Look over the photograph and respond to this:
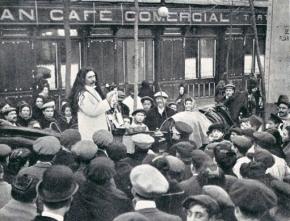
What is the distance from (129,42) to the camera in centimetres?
1652

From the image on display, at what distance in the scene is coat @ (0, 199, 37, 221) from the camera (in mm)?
3412

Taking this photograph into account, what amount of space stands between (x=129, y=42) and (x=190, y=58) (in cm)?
297

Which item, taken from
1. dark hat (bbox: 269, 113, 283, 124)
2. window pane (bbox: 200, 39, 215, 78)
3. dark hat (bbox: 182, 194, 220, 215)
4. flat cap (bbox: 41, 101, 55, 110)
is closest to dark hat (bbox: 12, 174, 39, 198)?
dark hat (bbox: 182, 194, 220, 215)

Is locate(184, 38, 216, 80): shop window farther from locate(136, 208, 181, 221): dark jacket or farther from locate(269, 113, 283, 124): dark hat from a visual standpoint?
locate(136, 208, 181, 221): dark jacket

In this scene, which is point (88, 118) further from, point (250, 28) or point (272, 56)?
point (250, 28)

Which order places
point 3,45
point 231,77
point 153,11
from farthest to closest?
point 231,77 → point 153,11 → point 3,45

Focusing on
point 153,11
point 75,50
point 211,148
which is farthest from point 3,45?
point 211,148

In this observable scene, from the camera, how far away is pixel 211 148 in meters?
5.19

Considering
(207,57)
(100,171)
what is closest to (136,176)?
(100,171)

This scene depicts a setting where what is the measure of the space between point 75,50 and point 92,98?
29.5ft

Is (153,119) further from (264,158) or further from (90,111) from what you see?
(264,158)

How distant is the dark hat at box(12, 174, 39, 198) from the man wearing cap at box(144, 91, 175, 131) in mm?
4929

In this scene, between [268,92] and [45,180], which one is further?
[268,92]

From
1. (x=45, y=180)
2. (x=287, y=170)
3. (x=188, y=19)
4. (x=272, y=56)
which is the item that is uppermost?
(x=188, y=19)
